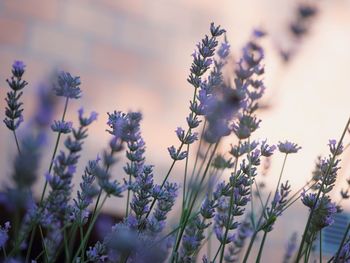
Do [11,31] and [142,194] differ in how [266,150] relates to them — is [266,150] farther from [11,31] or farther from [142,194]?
[11,31]

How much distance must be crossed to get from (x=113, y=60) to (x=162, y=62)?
20cm

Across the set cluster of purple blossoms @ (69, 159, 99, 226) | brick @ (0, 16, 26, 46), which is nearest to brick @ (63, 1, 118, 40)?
brick @ (0, 16, 26, 46)

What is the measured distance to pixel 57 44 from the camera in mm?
2949

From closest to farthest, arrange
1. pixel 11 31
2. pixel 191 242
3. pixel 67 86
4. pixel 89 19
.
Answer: pixel 67 86 → pixel 191 242 → pixel 11 31 → pixel 89 19

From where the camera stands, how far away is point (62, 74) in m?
1.05

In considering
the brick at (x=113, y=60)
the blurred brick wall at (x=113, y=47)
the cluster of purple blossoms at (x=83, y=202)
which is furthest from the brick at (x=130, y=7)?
the cluster of purple blossoms at (x=83, y=202)

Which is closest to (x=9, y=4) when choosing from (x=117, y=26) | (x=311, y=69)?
(x=117, y=26)

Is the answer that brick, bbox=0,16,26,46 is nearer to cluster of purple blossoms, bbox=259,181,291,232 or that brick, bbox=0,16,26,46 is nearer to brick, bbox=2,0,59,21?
brick, bbox=2,0,59,21

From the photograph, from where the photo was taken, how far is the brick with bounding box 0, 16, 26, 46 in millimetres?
2893

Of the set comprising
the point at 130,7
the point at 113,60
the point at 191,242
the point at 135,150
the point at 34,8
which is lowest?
the point at 191,242

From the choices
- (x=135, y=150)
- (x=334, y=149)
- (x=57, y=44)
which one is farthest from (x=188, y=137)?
Answer: (x=57, y=44)

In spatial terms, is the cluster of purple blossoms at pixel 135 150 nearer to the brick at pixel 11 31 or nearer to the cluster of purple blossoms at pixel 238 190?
the cluster of purple blossoms at pixel 238 190

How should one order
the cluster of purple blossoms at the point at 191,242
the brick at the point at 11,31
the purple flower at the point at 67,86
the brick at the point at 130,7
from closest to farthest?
1. the purple flower at the point at 67,86
2. the cluster of purple blossoms at the point at 191,242
3. the brick at the point at 11,31
4. the brick at the point at 130,7

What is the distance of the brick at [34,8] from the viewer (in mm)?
2906
